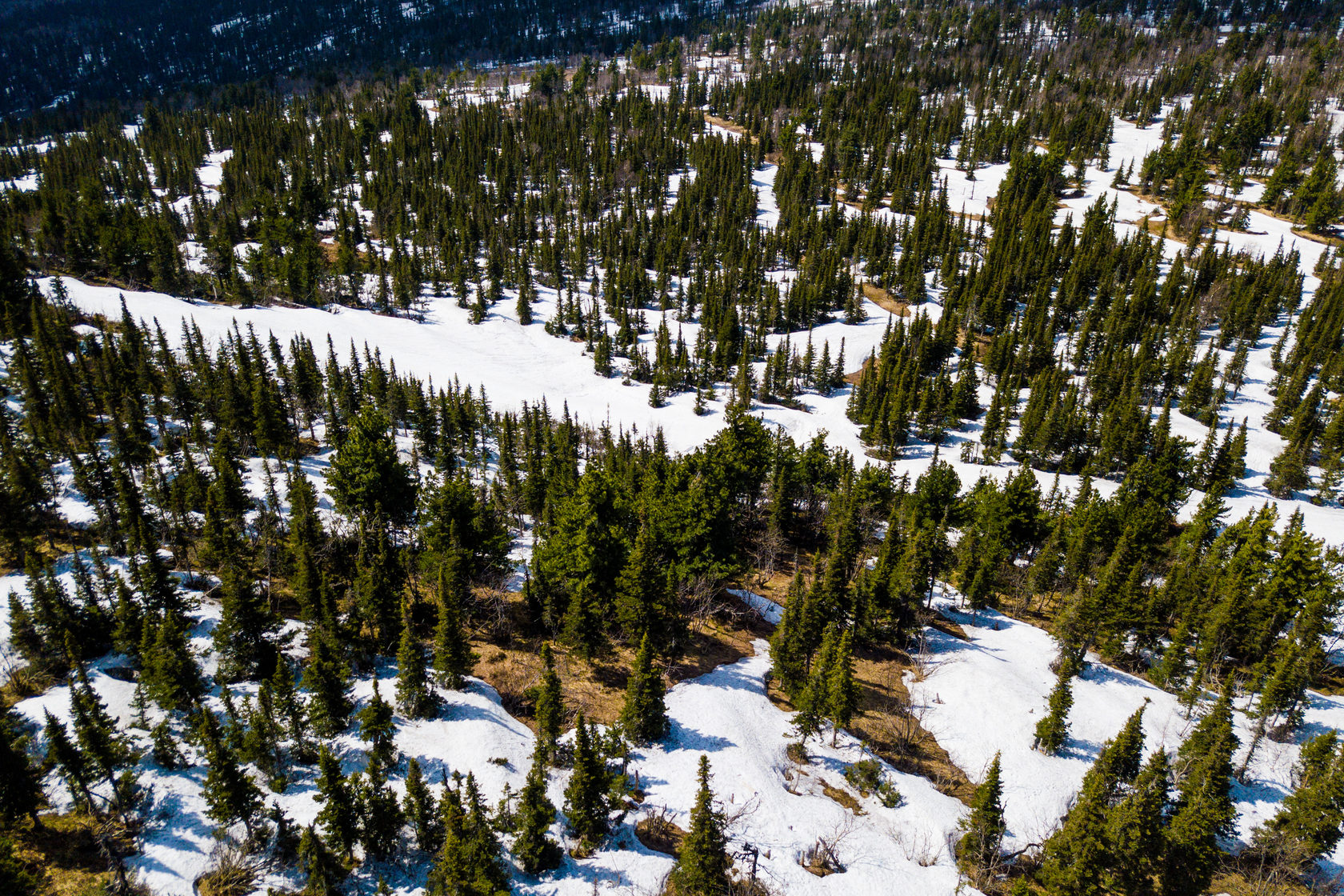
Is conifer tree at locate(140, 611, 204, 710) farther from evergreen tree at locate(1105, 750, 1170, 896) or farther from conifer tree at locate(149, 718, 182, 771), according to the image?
evergreen tree at locate(1105, 750, 1170, 896)

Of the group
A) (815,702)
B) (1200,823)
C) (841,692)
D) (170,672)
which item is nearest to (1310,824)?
(1200,823)

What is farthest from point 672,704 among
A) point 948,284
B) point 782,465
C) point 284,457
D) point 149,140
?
point 149,140

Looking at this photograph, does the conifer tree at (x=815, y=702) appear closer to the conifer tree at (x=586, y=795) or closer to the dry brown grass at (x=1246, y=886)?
the conifer tree at (x=586, y=795)

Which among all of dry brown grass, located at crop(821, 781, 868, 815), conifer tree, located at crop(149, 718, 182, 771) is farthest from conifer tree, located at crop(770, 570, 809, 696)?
conifer tree, located at crop(149, 718, 182, 771)

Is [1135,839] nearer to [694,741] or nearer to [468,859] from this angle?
[694,741]

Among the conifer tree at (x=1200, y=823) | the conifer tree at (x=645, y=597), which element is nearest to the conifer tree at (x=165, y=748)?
the conifer tree at (x=645, y=597)

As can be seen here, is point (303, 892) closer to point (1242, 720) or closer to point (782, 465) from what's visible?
point (782, 465)
